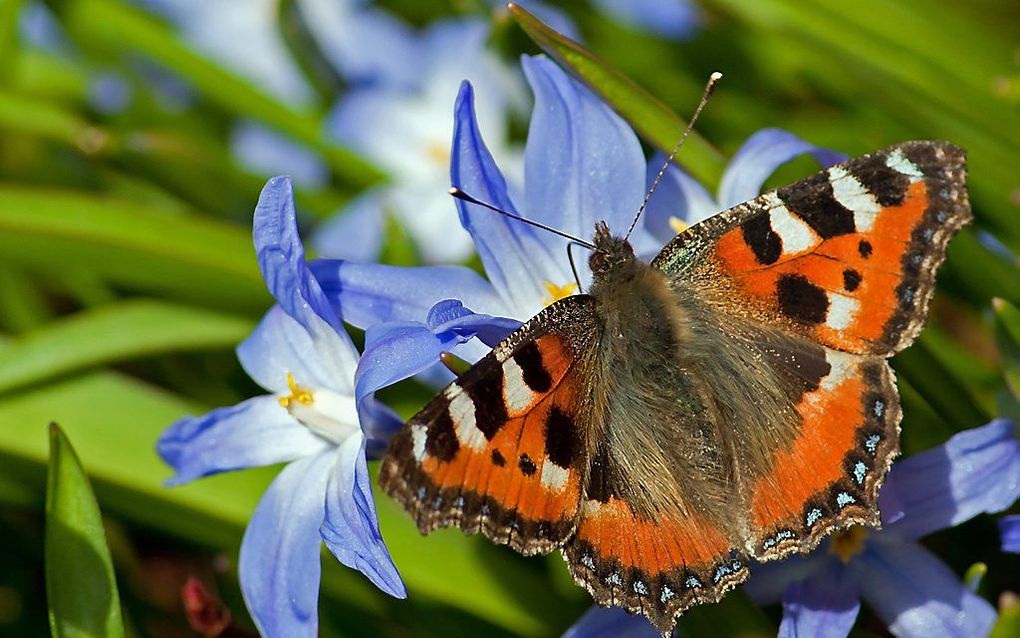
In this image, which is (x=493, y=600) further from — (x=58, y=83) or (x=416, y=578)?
(x=58, y=83)

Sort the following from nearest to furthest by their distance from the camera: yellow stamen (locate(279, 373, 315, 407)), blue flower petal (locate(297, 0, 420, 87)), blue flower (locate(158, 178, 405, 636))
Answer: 1. blue flower (locate(158, 178, 405, 636))
2. yellow stamen (locate(279, 373, 315, 407))
3. blue flower petal (locate(297, 0, 420, 87))

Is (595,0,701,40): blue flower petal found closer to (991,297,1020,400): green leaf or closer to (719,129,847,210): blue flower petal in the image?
(719,129,847,210): blue flower petal

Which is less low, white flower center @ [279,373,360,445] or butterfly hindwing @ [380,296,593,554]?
white flower center @ [279,373,360,445]

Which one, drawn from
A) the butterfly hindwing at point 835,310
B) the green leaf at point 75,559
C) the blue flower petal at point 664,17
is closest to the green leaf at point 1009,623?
the butterfly hindwing at point 835,310

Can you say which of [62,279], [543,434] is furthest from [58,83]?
[543,434]

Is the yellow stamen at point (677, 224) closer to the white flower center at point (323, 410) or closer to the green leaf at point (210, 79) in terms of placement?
the white flower center at point (323, 410)

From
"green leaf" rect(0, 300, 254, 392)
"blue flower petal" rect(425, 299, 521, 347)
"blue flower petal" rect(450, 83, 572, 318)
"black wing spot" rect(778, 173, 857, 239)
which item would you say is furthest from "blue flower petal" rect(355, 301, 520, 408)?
"green leaf" rect(0, 300, 254, 392)
